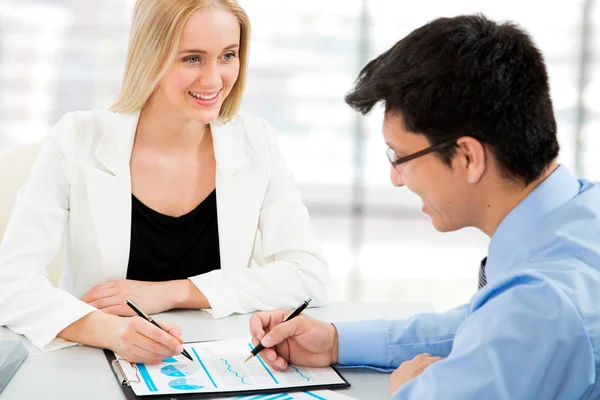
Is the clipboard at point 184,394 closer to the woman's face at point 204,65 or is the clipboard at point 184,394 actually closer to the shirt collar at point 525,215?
the shirt collar at point 525,215

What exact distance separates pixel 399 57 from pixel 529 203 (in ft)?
1.03

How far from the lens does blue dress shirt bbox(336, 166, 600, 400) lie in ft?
3.75

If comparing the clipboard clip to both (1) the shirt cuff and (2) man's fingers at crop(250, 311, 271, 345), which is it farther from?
(1) the shirt cuff

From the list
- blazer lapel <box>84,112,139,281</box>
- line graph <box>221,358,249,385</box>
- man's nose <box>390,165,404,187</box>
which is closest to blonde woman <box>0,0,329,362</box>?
blazer lapel <box>84,112,139,281</box>

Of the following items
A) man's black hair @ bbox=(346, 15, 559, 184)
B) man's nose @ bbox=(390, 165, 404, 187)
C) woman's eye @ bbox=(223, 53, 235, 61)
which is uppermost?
woman's eye @ bbox=(223, 53, 235, 61)

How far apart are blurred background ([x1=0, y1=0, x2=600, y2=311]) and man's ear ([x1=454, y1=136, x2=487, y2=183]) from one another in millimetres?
3456

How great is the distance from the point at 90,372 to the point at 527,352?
0.83m

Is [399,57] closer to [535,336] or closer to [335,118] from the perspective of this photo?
[535,336]

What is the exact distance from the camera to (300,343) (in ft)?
5.22

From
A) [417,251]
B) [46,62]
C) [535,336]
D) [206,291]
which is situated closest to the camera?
[535,336]

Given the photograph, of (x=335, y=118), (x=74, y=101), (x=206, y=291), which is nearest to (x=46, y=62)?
(x=74, y=101)

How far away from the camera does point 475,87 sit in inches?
48.6

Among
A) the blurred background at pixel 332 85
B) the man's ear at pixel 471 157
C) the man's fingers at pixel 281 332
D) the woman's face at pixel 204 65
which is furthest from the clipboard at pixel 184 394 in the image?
the blurred background at pixel 332 85

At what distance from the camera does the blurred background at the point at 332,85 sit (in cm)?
466
